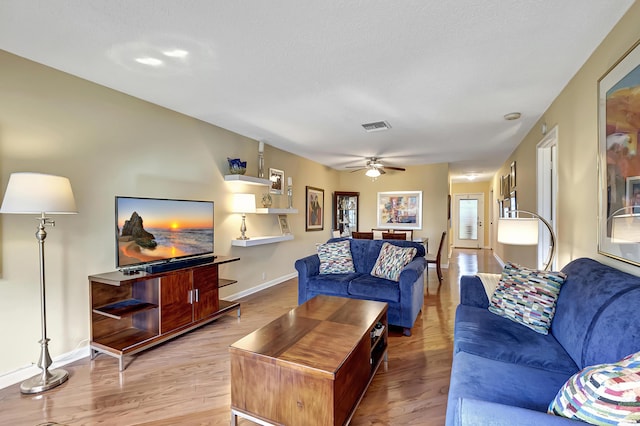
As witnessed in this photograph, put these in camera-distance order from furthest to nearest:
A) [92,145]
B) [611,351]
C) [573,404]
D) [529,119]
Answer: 1. [529,119]
2. [92,145]
3. [611,351]
4. [573,404]

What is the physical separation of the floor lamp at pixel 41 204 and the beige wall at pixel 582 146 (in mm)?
3597

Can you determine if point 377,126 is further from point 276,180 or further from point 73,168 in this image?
point 73,168

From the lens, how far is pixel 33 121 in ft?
7.41

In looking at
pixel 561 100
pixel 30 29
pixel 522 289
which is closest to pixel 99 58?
pixel 30 29

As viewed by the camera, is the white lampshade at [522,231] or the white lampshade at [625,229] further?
the white lampshade at [522,231]

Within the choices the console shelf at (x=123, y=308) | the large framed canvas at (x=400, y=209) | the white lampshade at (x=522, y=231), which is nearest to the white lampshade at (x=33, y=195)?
the console shelf at (x=123, y=308)

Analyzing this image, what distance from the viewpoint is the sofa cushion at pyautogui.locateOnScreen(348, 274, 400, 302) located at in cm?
303

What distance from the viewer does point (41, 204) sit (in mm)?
1948

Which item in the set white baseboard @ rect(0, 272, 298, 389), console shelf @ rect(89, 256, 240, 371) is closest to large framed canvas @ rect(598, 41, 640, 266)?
console shelf @ rect(89, 256, 240, 371)

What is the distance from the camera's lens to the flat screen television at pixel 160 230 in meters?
2.63

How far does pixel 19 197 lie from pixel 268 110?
2216 mm

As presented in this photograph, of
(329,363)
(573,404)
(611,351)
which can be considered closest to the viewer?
(573,404)

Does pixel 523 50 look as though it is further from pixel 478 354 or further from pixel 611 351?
pixel 478 354

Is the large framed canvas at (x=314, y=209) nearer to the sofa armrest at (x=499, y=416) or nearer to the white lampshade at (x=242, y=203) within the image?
the white lampshade at (x=242, y=203)
